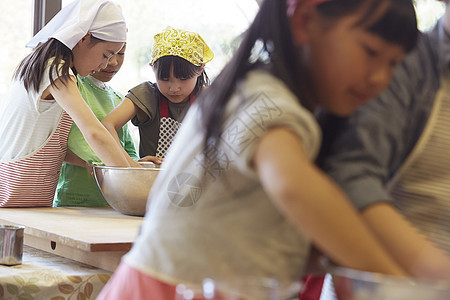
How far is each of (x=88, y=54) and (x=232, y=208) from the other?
1336mm

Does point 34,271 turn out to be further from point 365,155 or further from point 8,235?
point 365,155

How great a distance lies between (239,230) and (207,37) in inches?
100.0

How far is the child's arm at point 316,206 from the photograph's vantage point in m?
0.52

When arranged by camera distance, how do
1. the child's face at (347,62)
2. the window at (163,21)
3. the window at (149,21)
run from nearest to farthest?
the child's face at (347,62) < the window at (163,21) < the window at (149,21)

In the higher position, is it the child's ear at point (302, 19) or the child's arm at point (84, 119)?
the child's ear at point (302, 19)

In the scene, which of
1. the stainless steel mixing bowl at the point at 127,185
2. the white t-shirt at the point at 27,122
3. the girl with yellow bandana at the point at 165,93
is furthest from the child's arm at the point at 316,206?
the girl with yellow bandana at the point at 165,93

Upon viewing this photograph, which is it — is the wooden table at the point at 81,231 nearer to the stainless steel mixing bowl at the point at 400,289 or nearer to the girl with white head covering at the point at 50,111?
the girl with white head covering at the point at 50,111

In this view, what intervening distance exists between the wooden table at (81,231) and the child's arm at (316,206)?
74cm

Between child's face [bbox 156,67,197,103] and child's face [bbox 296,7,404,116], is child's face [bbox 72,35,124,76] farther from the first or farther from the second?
child's face [bbox 296,7,404,116]

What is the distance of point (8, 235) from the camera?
1.33m

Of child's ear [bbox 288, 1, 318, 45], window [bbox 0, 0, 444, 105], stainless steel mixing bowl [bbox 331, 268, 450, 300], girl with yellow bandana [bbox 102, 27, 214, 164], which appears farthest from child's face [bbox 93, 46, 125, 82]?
stainless steel mixing bowl [bbox 331, 268, 450, 300]

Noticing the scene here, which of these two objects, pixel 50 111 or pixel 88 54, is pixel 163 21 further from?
pixel 50 111

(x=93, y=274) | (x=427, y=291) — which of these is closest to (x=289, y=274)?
(x=427, y=291)

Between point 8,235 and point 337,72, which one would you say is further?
point 8,235
